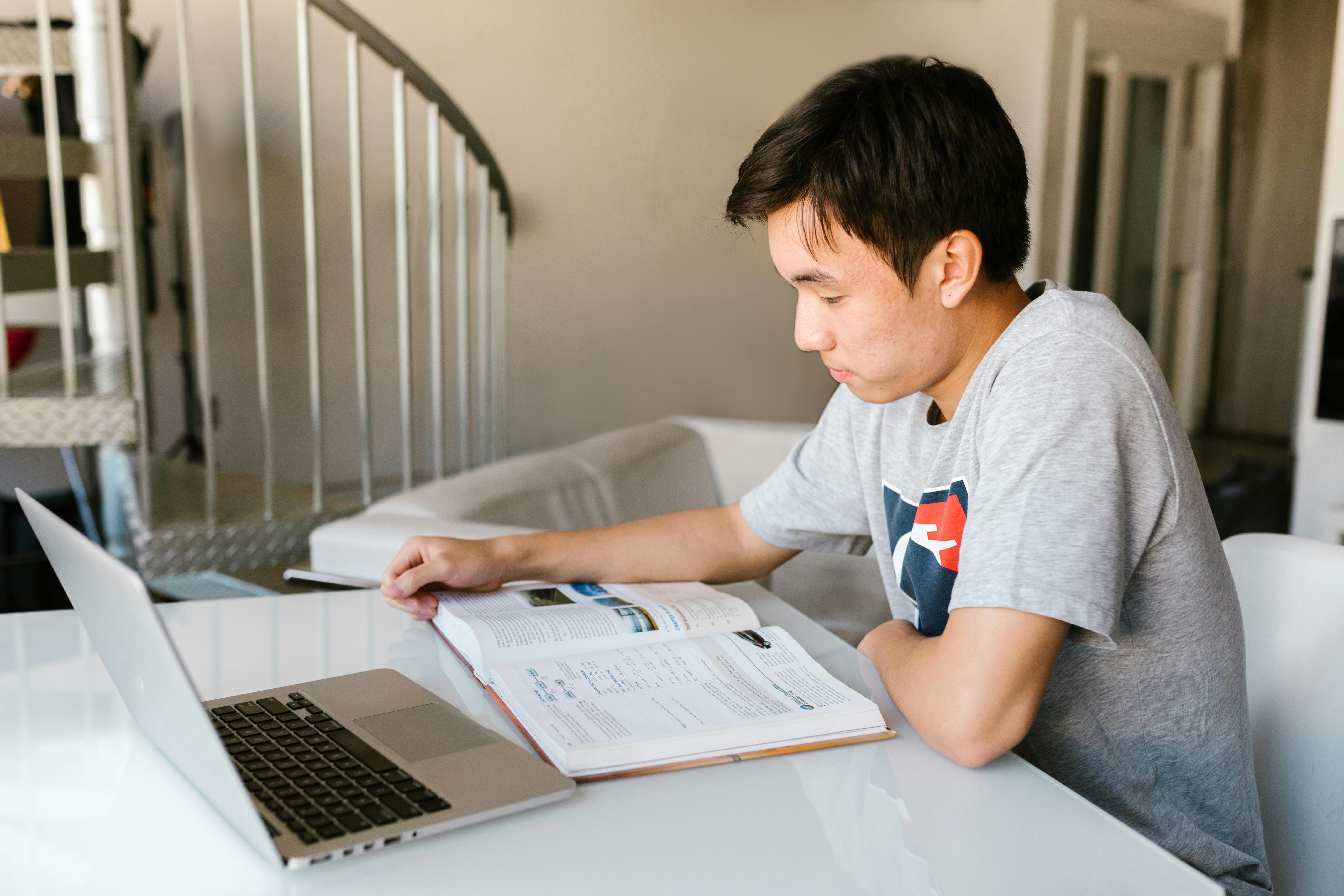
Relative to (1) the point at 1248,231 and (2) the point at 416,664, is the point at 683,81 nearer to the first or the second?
(1) the point at 1248,231

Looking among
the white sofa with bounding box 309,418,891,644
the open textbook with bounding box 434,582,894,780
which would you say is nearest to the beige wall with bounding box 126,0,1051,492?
the white sofa with bounding box 309,418,891,644

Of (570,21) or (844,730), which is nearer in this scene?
(844,730)

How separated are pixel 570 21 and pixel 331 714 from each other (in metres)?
3.72

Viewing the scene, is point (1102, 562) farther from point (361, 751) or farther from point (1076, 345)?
point (361, 751)

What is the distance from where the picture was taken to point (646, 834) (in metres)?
0.61

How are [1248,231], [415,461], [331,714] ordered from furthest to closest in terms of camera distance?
[1248,231] < [415,461] < [331,714]

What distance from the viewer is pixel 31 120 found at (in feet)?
9.56

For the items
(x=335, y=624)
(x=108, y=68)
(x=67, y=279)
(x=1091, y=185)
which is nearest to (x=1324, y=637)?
(x=335, y=624)

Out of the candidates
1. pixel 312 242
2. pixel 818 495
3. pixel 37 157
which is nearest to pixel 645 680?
pixel 818 495

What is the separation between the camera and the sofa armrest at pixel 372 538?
1418mm

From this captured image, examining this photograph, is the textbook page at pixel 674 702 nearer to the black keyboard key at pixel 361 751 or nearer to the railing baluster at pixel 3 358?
the black keyboard key at pixel 361 751

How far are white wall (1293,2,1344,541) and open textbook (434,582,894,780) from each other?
2701mm

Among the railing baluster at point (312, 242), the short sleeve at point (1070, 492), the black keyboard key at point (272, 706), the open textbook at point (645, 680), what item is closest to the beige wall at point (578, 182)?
the railing baluster at point (312, 242)

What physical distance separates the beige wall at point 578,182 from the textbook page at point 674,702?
9.67 ft
